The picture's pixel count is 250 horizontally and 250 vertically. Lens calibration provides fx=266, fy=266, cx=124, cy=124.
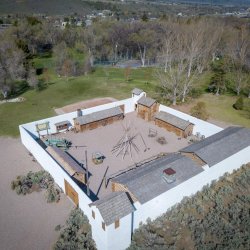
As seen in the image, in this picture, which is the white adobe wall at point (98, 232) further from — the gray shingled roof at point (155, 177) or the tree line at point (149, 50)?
the tree line at point (149, 50)

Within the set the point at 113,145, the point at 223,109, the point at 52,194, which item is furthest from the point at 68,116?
the point at 223,109

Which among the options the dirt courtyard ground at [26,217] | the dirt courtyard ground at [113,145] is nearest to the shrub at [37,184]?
the dirt courtyard ground at [26,217]

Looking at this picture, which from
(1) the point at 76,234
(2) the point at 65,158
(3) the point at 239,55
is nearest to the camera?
(1) the point at 76,234

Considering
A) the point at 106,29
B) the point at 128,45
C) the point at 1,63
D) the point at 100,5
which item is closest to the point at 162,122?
the point at 1,63

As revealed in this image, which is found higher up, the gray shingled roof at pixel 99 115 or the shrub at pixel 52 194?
the gray shingled roof at pixel 99 115

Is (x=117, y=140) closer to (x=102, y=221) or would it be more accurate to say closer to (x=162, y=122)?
(x=162, y=122)

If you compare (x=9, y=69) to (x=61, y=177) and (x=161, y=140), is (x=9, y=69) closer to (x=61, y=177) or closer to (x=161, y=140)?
(x=161, y=140)
